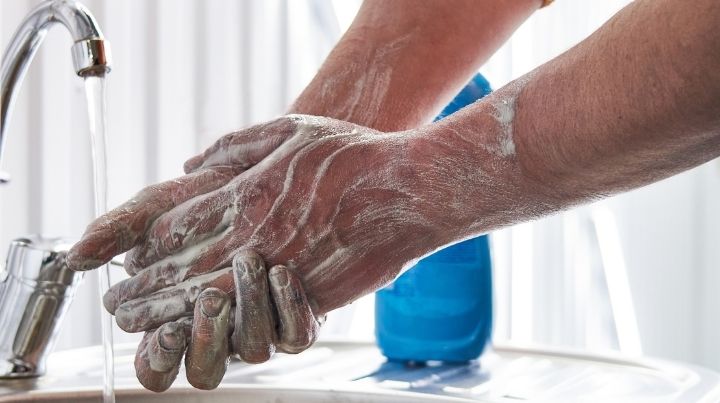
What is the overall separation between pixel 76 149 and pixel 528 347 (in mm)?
856

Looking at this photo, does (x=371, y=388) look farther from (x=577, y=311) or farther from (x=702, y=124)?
(x=577, y=311)

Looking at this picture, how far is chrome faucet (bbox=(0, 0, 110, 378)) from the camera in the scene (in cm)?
77

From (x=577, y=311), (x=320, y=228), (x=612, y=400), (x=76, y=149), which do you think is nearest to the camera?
(x=320, y=228)

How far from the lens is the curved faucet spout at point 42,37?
2.22 feet

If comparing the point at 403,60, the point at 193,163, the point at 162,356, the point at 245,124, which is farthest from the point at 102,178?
the point at 245,124

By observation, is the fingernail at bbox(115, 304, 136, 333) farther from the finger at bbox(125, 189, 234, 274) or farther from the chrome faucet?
the chrome faucet

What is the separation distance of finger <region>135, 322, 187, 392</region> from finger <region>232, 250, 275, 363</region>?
36 mm

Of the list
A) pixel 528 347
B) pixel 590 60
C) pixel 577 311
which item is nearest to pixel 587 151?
pixel 590 60

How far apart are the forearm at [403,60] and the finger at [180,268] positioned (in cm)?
20

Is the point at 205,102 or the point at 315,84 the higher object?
the point at 205,102

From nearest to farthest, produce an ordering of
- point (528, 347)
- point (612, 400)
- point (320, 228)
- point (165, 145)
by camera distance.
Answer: point (320, 228) < point (612, 400) < point (528, 347) < point (165, 145)

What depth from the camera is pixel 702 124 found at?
0.47m

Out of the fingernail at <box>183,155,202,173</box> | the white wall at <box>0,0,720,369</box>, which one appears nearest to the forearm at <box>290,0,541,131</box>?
the fingernail at <box>183,155,202,173</box>

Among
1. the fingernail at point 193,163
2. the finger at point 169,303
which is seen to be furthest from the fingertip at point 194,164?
the finger at point 169,303
